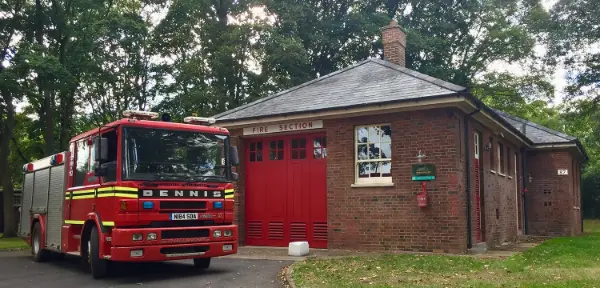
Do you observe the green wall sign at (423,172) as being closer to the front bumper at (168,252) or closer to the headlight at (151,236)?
the front bumper at (168,252)

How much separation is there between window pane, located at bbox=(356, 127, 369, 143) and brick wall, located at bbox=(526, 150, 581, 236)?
11813mm

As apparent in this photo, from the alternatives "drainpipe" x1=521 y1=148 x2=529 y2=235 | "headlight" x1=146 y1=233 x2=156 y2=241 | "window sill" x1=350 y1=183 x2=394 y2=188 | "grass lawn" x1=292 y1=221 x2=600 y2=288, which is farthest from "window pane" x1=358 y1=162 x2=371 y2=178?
"drainpipe" x1=521 y1=148 x2=529 y2=235

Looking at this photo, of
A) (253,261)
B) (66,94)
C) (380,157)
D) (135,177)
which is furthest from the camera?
(66,94)

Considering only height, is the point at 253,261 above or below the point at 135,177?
below

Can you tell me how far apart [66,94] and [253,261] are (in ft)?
63.4

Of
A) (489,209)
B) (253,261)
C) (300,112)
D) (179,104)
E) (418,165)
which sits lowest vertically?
(253,261)

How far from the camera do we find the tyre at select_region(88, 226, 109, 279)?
941 cm

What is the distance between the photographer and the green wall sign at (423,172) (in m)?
12.5

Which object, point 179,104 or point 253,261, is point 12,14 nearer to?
point 179,104

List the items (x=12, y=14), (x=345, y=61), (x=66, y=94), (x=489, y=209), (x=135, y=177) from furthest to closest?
1. (x=345, y=61)
2. (x=66, y=94)
3. (x=12, y=14)
4. (x=489, y=209)
5. (x=135, y=177)

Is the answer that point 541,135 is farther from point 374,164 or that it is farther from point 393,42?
point 374,164

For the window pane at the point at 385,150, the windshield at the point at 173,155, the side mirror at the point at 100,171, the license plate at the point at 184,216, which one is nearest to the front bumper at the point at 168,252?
the license plate at the point at 184,216

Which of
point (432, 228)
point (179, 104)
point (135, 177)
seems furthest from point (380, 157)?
point (179, 104)

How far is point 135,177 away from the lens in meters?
8.98
